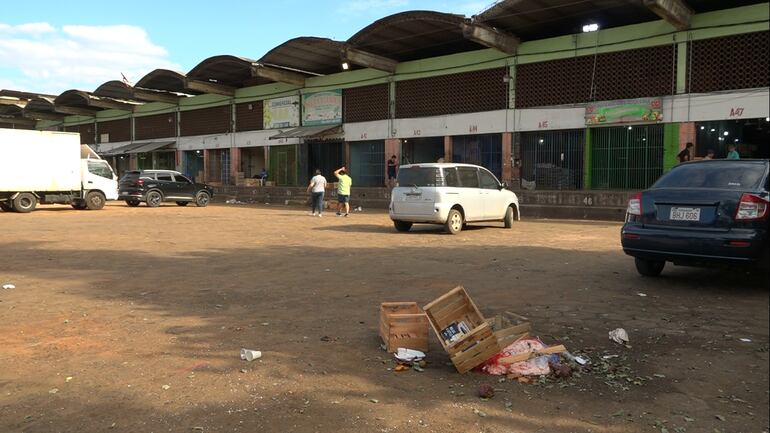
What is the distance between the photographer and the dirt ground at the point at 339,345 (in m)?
3.53

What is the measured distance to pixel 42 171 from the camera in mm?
21922

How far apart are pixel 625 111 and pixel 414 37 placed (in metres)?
9.08

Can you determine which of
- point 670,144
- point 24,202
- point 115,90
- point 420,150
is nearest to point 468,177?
point 670,144

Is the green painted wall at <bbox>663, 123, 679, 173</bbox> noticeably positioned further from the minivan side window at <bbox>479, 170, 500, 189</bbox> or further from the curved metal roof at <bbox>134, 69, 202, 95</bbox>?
the curved metal roof at <bbox>134, 69, 202, 95</bbox>

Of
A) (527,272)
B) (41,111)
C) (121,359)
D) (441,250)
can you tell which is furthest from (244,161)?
(121,359)

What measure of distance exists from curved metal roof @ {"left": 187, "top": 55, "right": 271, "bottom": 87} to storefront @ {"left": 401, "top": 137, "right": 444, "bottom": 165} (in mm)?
8942

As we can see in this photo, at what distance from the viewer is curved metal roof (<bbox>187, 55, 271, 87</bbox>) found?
29.8 metres

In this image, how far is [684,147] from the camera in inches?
772

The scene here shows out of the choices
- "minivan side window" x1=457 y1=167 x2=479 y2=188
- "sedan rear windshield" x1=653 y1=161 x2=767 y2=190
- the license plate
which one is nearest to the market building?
"minivan side window" x1=457 y1=167 x2=479 y2=188

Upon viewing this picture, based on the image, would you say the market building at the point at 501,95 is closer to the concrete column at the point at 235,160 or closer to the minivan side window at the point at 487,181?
the concrete column at the point at 235,160

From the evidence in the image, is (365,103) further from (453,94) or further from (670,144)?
(670,144)

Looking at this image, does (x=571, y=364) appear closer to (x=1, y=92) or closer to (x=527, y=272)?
(x=527, y=272)

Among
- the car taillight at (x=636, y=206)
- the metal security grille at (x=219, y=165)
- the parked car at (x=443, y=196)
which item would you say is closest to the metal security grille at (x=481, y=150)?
the parked car at (x=443, y=196)

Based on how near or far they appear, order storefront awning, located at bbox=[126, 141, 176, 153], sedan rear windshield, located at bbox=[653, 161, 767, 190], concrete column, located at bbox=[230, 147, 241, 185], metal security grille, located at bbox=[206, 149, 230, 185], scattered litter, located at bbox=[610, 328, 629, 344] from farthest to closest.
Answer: storefront awning, located at bbox=[126, 141, 176, 153], metal security grille, located at bbox=[206, 149, 230, 185], concrete column, located at bbox=[230, 147, 241, 185], sedan rear windshield, located at bbox=[653, 161, 767, 190], scattered litter, located at bbox=[610, 328, 629, 344]
